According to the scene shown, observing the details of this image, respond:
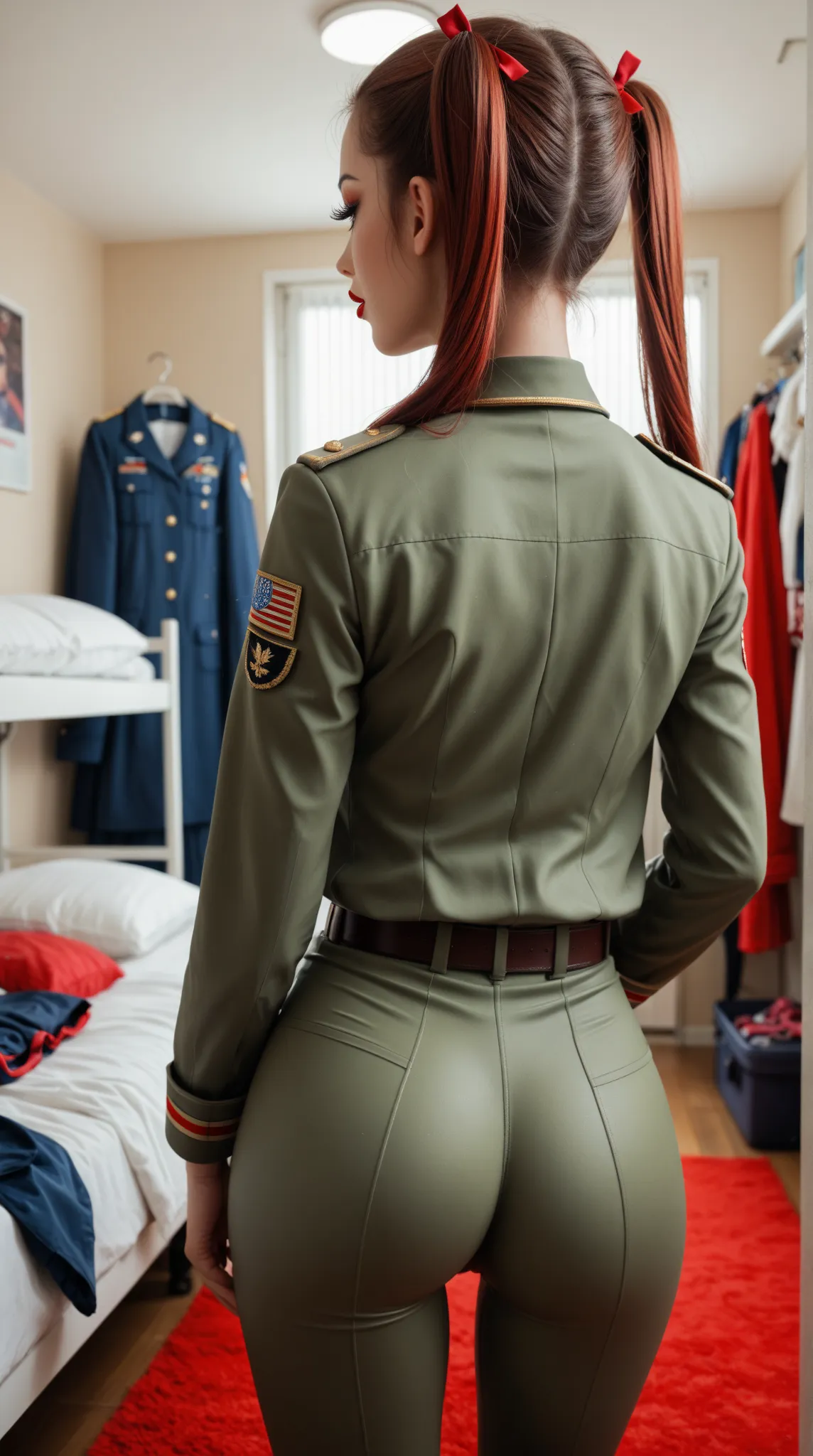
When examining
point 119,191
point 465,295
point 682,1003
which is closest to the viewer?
point 465,295

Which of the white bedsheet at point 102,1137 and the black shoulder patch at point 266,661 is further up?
the black shoulder patch at point 266,661

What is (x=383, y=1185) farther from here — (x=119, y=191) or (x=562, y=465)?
(x=119, y=191)

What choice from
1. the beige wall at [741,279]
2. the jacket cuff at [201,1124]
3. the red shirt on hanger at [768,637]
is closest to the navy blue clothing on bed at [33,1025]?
the jacket cuff at [201,1124]

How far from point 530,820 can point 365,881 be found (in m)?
0.12

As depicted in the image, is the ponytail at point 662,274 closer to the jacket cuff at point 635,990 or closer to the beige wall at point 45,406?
the jacket cuff at point 635,990

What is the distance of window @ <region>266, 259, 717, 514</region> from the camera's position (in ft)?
11.9

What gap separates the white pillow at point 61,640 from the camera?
2.30m

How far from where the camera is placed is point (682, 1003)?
11.9 ft

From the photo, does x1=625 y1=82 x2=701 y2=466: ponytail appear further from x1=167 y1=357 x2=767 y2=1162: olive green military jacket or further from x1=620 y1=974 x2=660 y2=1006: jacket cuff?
x1=620 y1=974 x2=660 y2=1006: jacket cuff

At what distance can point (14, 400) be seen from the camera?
316 cm

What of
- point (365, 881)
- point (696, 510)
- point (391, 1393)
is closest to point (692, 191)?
point (696, 510)

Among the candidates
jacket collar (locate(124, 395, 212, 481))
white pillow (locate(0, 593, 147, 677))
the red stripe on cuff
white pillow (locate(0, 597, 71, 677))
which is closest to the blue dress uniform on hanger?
jacket collar (locate(124, 395, 212, 481))

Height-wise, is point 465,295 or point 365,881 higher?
point 465,295

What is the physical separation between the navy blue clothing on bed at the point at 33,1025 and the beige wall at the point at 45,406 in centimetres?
134
